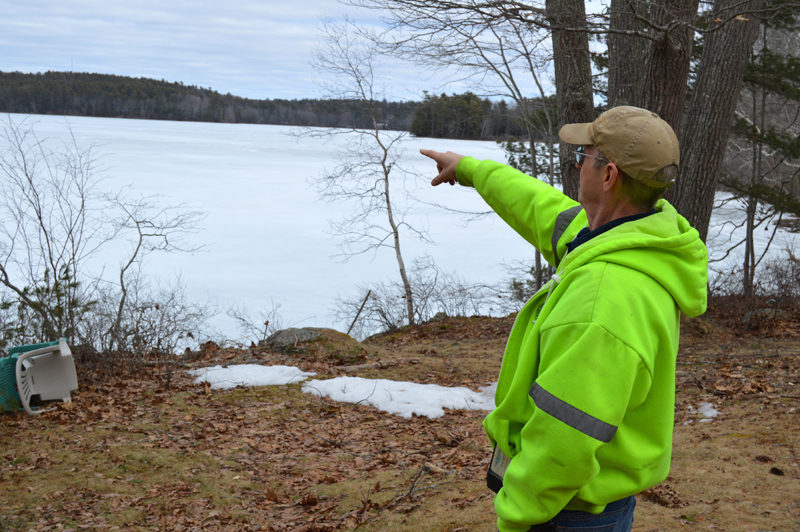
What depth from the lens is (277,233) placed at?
85.7 ft

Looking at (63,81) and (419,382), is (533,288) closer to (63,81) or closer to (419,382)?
(419,382)

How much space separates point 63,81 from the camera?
116 ft

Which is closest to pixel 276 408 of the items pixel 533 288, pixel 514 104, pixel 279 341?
pixel 279 341

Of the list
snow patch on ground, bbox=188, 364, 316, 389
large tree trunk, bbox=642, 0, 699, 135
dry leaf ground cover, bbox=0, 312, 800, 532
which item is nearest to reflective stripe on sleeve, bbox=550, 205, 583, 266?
dry leaf ground cover, bbox=0, 312, 800, 532

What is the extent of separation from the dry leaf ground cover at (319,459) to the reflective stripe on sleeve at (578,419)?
278cm

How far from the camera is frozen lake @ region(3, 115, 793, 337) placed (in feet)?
63.6

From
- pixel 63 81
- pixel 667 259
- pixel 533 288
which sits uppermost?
pixel 63 81

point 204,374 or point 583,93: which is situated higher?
point 583,93

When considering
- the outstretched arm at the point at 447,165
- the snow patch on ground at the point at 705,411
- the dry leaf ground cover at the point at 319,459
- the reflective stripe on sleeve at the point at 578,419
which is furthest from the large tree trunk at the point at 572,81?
the reflective stripe on sleeve at the point at 578,419

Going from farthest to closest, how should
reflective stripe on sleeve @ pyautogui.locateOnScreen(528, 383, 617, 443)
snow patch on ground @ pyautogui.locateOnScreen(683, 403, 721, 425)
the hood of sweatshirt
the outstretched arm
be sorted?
snow patch on ground @ pyautogui.locateOnScreen(683, 403, 721, 425) → the outstretched arm → the hood of sweatshirt → reflective stripe on sleeve @ pyautogui.locateOnScreen(528, 383, 617, 443)

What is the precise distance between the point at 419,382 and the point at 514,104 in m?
13.7

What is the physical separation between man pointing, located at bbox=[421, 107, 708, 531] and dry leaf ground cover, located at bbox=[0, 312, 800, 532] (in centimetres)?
253

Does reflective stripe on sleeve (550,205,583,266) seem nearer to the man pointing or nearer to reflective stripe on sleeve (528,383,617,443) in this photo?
the man pointing

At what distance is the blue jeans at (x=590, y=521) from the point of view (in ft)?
6.04
